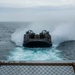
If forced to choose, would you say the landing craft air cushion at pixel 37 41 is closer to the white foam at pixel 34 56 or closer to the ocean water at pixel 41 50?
the ocean water at pixel 41 50

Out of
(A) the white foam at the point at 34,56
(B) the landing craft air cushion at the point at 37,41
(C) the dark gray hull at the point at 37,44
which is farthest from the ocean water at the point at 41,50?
(B) the landing craft air cushion at the point at 37,41

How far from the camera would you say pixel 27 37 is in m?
44.4

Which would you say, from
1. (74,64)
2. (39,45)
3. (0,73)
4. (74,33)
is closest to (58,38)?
(74,33)

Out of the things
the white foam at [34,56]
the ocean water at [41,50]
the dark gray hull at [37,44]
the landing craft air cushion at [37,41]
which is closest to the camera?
the white foam at [34,56]

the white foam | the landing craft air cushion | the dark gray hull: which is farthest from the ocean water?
the landing craft air cushion

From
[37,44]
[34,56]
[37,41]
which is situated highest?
[37,41]

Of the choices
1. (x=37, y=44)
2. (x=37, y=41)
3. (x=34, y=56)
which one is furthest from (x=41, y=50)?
(x=34, y=56)

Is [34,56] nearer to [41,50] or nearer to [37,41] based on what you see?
[41,50]

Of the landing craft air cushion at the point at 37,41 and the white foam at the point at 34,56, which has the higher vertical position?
the landing craft air cushion at the point at 37,41

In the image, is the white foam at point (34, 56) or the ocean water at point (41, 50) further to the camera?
the ocean water at point (41, 50)

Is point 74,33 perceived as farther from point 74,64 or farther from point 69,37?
point 74,64

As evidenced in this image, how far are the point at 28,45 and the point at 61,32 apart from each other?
2454cm

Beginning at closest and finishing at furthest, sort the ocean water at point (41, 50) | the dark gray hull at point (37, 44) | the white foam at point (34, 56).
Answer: the white foam at point (34, 56)
the ocean water at point (41, 50)
the dark gray hull at point (37, 44)

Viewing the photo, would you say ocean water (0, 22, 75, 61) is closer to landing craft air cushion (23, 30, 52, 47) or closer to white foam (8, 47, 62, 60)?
white foam (8, 47, 62, 60)
